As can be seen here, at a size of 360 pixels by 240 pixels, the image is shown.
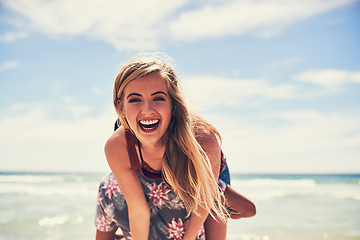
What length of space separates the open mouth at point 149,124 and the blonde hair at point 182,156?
0.21m

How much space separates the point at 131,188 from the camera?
255 cm

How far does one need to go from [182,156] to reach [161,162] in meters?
0.21

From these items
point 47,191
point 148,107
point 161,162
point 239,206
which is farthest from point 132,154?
point 47,191

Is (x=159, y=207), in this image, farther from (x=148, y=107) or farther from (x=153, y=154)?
(x=148, y=107)

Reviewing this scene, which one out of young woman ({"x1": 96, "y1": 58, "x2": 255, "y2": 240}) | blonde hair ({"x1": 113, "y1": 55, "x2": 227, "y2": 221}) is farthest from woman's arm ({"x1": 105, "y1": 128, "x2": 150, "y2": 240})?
blonde hair ({"x1": 113, "y1": 55, "x2": 227, "y2": 221})

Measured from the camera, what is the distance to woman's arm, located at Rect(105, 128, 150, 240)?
8.32 feet

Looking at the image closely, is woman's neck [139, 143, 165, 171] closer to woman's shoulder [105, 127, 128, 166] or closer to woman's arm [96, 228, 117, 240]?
woman's shoulder [105, 127, 128, 166]

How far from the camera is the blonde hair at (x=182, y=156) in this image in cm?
252

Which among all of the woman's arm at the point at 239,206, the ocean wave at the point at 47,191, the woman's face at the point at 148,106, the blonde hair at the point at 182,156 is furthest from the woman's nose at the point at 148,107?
the ocean wave at the point at 47,191

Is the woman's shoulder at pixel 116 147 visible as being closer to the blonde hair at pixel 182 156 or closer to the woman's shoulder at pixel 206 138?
the blonde hair at pixel 182 156

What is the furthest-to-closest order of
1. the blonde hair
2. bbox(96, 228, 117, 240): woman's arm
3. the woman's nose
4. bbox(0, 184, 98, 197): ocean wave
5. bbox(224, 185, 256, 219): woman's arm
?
bbox(0, 184, 98, 197): ocean wave
bbox(96, 228, 117, 240): woman's arm
bbox(224, 185, 256, 219): woman's arm
the blonde hair
the woman's nose

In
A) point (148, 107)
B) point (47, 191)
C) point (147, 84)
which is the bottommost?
point (47, 191)

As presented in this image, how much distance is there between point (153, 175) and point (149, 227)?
0.45m

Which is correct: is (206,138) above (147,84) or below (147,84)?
below
